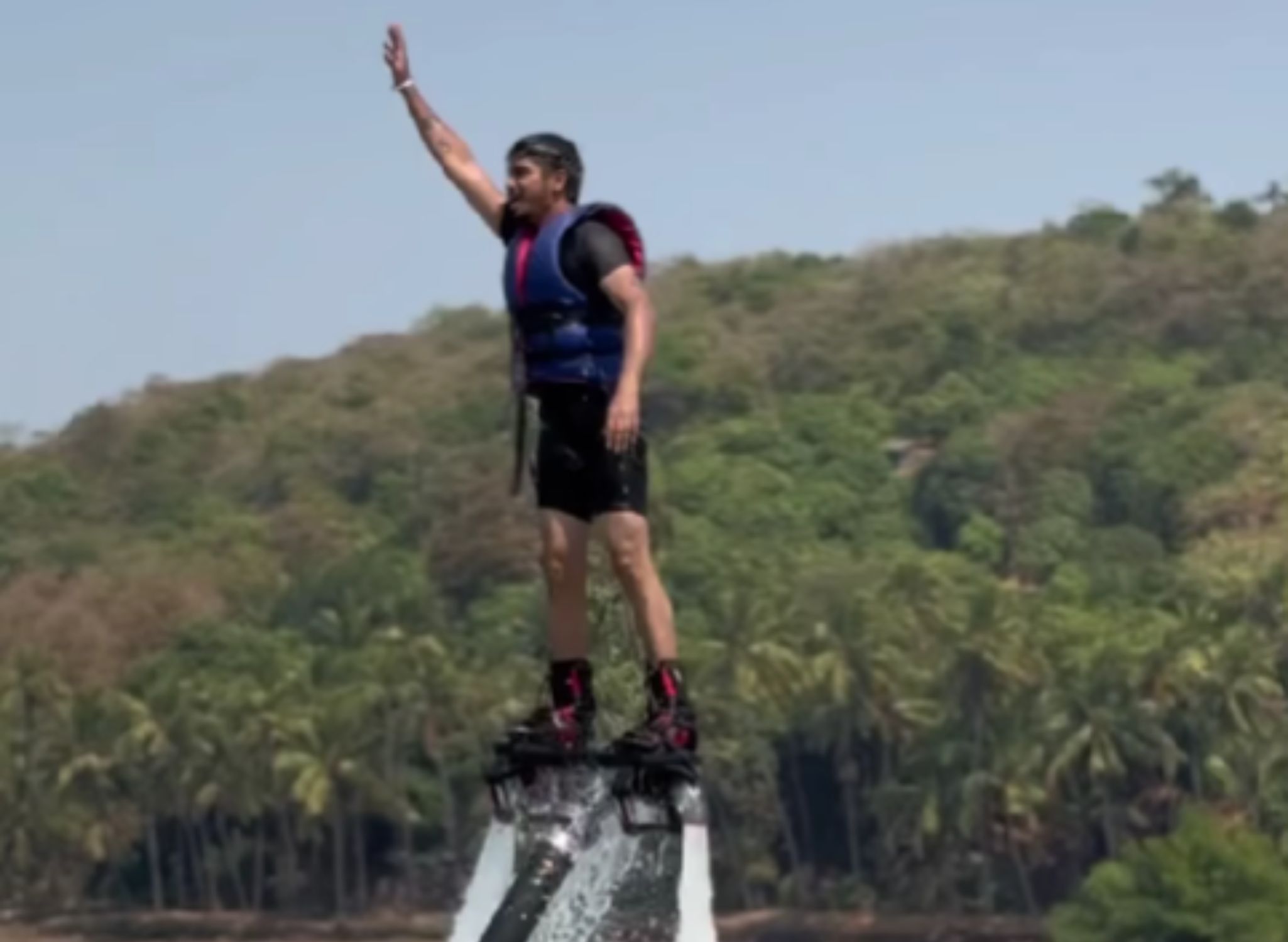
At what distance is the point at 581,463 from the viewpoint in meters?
13.1

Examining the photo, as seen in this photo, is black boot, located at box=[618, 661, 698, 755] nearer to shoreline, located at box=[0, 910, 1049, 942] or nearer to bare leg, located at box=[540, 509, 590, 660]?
bare leg, located at box=[540, 509, 590, 660]

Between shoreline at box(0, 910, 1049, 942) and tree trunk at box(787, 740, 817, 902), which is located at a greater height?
tree trunk at box(787, 740, 817, 902)

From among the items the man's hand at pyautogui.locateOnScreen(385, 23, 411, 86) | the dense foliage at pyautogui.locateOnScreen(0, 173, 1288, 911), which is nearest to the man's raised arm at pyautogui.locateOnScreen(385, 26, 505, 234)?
the man's hand at pyautogui.locateOnScreen(385, 23, 411, 86)

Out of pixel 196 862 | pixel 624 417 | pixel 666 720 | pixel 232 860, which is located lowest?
pixel 666 720

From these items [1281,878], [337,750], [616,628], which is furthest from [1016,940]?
[616,628]

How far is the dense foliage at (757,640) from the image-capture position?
124438 mm

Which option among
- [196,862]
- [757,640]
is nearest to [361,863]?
[196,862]

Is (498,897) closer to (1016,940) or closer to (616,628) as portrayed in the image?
(616,628)

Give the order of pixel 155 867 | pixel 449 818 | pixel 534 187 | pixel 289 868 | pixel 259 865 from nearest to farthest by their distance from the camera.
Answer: pixel 534 187 → pixel 449 818 → pixel 289 868 → pixel 259 865 → pixel 155 867

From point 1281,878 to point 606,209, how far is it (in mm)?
99755

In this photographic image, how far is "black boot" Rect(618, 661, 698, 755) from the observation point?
1300 cm

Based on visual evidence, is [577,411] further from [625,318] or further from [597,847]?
[597,847]

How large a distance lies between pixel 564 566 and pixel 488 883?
3.79ft

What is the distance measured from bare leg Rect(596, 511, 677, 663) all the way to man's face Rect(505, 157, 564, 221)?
112 centimetres
